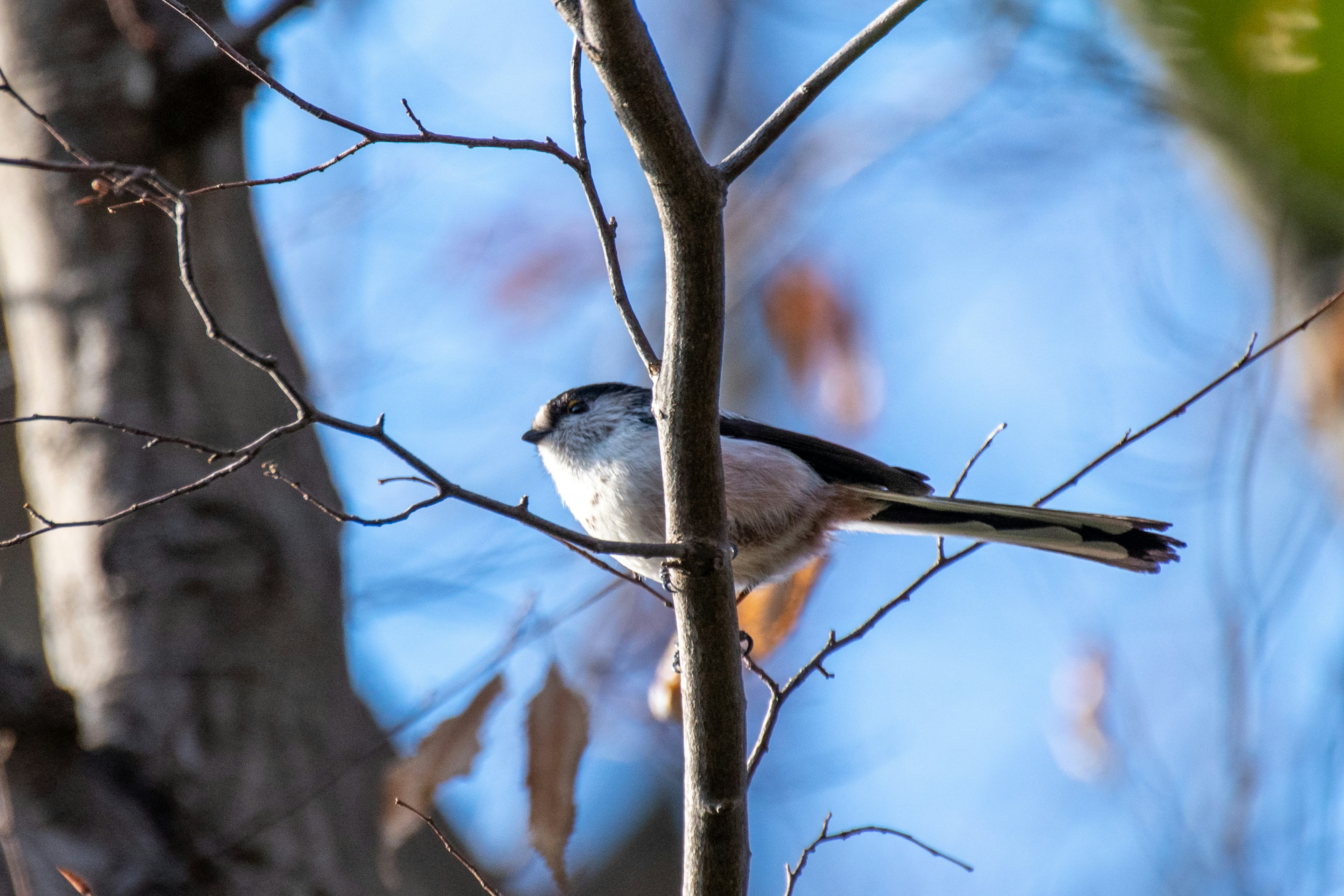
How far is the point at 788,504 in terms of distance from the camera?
2.72 metres

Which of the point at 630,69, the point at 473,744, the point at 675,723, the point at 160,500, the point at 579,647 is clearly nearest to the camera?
the point at 630,69

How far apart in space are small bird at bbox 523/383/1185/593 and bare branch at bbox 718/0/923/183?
0.92 meters

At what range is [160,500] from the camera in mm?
1676

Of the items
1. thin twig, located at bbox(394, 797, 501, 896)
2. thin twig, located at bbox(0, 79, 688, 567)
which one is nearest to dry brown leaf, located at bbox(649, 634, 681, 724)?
thin twig, located at bbox(394, 797, 501, 896)

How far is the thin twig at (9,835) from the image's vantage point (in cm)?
221

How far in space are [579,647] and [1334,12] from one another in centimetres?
449

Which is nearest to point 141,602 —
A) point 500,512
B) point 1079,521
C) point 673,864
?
point 500,512

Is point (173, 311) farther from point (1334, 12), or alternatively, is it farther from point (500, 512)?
point (1334, 12)

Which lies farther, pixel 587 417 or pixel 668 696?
pixel 587 417

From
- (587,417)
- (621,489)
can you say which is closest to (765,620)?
(621,489)

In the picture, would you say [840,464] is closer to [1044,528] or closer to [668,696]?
[1044,528]

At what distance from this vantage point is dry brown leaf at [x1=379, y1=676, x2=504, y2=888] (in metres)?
Answer: 2.36

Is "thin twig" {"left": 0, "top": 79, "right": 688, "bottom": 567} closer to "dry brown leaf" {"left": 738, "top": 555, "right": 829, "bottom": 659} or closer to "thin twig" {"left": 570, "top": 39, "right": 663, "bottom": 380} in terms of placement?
"thin twig" {"left": 570, "top": 39, "right": 663, "bottom": 380}

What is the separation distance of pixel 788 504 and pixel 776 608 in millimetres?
265
